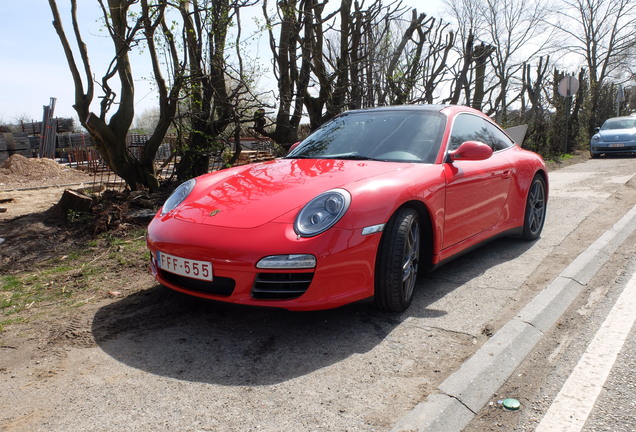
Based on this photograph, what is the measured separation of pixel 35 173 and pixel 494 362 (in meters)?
15.2

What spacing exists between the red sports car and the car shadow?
0.23 m

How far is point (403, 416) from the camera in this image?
219cm

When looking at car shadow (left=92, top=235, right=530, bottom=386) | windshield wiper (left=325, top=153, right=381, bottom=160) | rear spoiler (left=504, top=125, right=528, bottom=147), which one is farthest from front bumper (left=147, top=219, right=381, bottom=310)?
rear spoiler (left=504, top=125, right=528, bottom=147)

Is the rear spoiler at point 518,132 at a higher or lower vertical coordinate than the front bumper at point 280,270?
higher

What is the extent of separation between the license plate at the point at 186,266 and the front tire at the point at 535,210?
3.42m

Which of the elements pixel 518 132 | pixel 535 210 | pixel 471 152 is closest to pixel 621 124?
Result: pixel 518 132

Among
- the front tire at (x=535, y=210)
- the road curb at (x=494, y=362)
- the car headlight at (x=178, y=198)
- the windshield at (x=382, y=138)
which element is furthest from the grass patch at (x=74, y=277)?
the front tire at (x=535, y=210)

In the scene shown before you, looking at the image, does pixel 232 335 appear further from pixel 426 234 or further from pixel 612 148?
pixel 612 148

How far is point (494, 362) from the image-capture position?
2.65 metres

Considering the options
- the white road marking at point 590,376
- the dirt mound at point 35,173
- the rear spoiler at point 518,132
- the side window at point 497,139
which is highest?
the rear spoiler at point 518,132

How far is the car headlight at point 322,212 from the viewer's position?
9.45 feet

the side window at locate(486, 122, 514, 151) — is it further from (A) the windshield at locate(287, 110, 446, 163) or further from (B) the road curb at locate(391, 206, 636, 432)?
(B) the road curb at locate(391, 206, 636, 432)

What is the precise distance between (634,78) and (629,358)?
4958cm

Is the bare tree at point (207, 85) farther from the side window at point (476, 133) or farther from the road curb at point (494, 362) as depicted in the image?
the road curb at point (494, 362)
